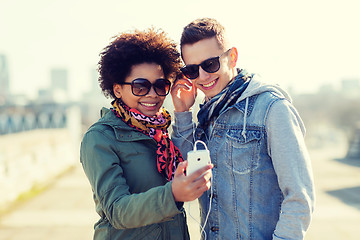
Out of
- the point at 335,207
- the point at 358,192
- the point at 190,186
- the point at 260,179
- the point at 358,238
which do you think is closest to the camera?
the point at 190,186

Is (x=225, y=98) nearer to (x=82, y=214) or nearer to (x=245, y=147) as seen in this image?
(x=245, y=147)

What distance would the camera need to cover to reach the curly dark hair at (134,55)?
2.12 m

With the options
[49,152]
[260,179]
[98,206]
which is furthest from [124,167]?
[49,152]

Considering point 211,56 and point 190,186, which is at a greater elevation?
point 211,56

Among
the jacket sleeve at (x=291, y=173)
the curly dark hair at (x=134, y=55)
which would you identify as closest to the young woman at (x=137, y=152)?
the curly dark hair at (x=134, y=55)

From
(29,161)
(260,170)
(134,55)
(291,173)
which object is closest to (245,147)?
(260,170)

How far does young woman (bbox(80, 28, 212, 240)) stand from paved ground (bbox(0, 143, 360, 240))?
132 inches

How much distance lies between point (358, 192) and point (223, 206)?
6.70m

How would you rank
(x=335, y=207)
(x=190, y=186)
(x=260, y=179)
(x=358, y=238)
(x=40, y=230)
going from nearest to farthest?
(x=190, y=186)
(x=260, y=179)
(x=358, y=238)
(x=40, y=230)
(x=335, y=207)

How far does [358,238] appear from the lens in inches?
201

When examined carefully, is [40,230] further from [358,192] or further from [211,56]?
[358,192]

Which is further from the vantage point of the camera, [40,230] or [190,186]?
[40,230]

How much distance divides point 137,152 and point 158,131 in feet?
0.65

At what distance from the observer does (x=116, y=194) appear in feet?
5.69
